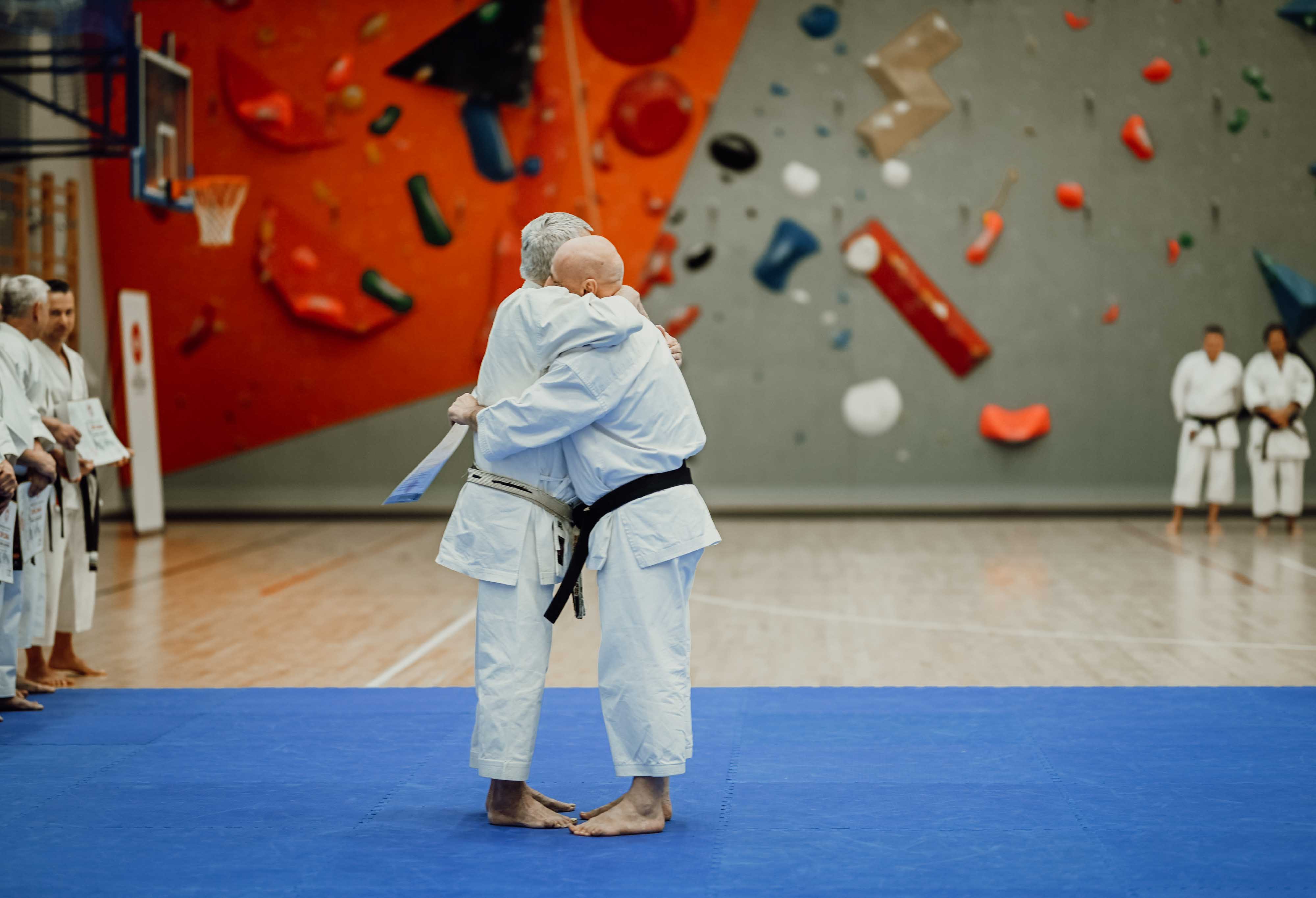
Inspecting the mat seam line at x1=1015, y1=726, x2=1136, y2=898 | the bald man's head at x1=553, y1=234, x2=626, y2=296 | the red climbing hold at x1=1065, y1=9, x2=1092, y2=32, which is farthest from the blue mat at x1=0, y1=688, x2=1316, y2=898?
the red climbing hold at x1=1065, y1=9, x2=1092, y2=32

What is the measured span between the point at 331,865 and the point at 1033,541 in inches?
266

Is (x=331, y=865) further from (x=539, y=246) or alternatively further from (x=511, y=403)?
(x=539, y=246)

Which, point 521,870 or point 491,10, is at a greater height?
point 491,10

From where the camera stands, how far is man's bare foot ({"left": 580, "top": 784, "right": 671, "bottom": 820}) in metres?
2.99

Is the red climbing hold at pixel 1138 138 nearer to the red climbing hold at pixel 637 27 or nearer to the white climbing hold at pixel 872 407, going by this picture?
the white climbing hold at pixel 872 407

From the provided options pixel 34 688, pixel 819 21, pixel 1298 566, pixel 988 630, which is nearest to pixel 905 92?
pixel 819 21

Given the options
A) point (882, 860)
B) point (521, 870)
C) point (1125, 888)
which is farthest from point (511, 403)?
point (1125, 888)

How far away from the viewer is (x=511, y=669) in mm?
2971

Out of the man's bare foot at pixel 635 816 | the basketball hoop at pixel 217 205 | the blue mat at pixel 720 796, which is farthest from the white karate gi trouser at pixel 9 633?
the basketball hoop at pixel 217 205

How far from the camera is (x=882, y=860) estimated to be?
2707 mm

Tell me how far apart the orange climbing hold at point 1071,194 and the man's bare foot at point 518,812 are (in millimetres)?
8249

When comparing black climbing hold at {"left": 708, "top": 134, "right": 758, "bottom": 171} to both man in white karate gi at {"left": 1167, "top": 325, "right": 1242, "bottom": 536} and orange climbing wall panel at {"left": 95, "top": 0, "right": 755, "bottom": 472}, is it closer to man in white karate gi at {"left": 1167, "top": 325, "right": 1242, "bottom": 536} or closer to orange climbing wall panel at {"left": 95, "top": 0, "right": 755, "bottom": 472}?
orange climbing wall panel at {"left": 95, "top": 0, "right": 755, "bottom": 472}

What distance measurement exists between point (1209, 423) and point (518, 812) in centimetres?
737

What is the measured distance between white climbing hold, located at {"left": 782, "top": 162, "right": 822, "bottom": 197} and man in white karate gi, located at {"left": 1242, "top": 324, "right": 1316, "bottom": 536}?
340cm
